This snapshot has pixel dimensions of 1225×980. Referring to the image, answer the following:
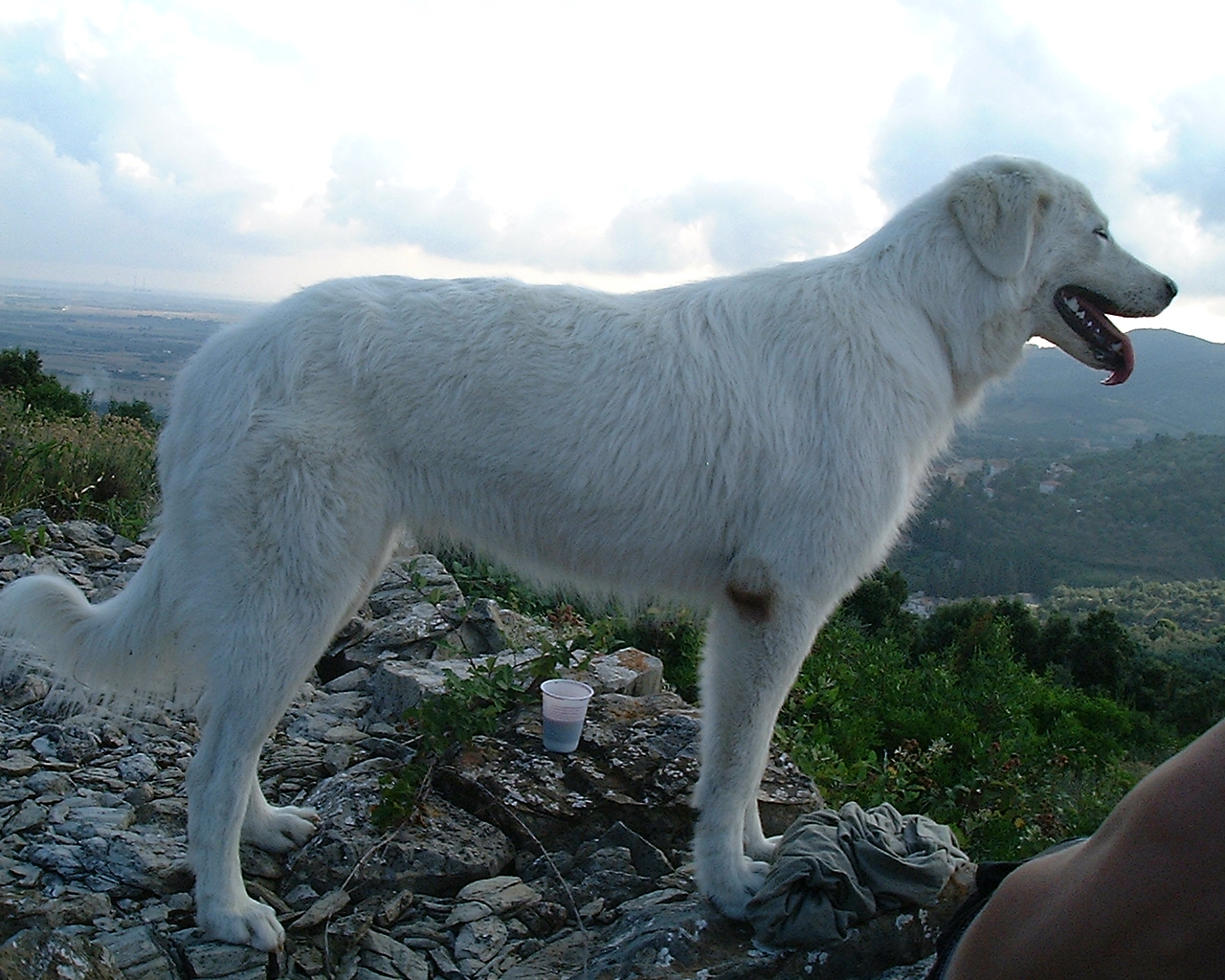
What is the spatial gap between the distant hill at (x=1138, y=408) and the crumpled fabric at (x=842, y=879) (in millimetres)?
18802

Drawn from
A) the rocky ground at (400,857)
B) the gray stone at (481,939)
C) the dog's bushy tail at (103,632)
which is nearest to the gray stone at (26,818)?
the rocky ground at (400,857)

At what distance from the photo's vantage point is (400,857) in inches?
118

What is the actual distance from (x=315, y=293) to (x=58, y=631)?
1.47 meters

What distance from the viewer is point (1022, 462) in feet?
69.3

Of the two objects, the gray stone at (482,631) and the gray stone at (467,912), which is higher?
the gray stone at (482,631)

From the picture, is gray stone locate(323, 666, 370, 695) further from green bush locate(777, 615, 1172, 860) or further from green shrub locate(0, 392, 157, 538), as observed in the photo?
green shrub locate(0, 392, 157, 538)

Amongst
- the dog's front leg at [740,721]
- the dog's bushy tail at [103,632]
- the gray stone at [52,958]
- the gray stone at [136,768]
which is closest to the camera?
the gray stone at [52,958]

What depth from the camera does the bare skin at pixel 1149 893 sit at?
893 mm

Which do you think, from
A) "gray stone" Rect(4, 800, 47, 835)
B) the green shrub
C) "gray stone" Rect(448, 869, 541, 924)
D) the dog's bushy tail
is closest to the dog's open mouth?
"gray stone" Rect(448, 869, 541, 924)

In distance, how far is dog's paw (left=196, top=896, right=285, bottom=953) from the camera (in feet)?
8.50

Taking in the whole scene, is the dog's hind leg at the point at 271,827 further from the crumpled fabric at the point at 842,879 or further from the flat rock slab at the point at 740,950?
the crumpled fabric at the point at 842,879

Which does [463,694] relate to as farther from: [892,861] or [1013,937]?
[1013,937]

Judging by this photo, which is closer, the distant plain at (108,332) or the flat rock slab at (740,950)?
the flat rock slab at (740,950)

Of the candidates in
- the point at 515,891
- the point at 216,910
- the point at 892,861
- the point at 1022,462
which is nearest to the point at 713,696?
the point at 892,861
